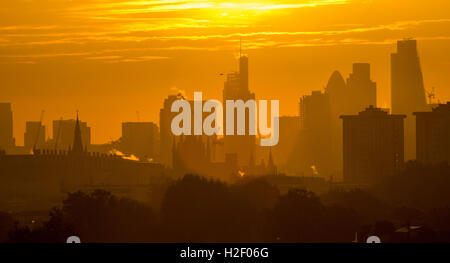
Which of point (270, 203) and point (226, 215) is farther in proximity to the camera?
point (270, 203)

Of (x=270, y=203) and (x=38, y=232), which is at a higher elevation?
(x=270, y=203)

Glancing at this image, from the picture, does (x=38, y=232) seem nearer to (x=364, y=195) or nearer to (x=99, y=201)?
(x=99, y=201)
